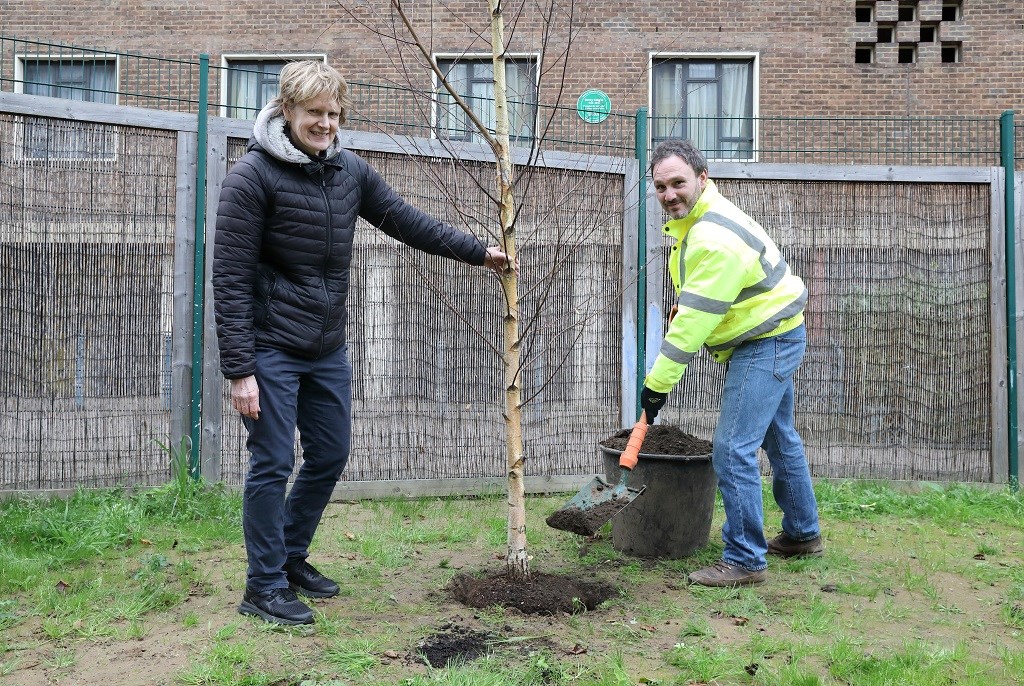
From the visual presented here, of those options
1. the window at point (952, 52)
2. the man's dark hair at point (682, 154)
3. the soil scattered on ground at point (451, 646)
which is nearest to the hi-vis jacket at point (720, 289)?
the man's dark hair at point (682, 154)

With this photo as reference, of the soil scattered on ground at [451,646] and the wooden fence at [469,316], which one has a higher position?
the wooden fence at [469,316]

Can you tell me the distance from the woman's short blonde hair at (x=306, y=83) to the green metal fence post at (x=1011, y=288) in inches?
206

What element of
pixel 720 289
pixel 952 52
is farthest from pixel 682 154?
pixel 952 52

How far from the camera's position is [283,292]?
140 inches

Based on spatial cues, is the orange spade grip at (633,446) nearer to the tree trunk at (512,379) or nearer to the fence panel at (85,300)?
the tree trunk at (512,379)

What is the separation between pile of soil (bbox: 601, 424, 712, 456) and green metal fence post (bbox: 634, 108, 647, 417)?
57.9 inches

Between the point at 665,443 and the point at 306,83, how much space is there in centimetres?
267

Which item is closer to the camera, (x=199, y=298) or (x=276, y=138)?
(x=276, y=138)

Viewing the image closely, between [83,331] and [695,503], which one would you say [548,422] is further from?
[83,331]

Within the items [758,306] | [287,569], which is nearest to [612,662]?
[287,569]

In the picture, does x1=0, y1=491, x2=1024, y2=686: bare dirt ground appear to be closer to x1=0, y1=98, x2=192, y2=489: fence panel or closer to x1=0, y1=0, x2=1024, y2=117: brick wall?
x1=0, y1=98, x2=192, y2=489: fence panel

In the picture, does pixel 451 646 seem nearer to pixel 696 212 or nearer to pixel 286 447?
pixel 286 447

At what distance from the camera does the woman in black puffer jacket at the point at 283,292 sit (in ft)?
11.3

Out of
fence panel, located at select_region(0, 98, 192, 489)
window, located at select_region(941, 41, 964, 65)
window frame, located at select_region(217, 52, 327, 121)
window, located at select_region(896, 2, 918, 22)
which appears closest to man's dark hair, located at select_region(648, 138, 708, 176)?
fence panel, located at select_region(0, 98, 192, 489)
